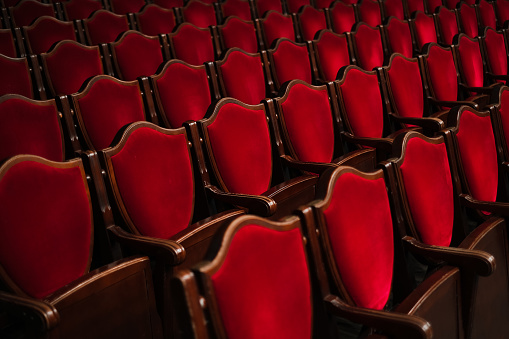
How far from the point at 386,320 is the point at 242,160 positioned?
0.67ft

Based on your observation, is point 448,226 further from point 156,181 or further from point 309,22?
point 309,22

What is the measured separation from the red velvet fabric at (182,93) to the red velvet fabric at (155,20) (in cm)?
21

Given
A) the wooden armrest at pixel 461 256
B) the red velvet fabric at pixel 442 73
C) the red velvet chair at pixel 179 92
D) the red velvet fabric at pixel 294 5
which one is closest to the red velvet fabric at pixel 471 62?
the red velvet fabric at pixel 442 73

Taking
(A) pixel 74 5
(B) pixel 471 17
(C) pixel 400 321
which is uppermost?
(A) pixel 74 5

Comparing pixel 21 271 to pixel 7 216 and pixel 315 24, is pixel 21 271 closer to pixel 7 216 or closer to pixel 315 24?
pixel 7 216

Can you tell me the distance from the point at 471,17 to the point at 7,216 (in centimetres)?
87

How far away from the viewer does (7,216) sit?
0.92 feet

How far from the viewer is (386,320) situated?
0.24 m

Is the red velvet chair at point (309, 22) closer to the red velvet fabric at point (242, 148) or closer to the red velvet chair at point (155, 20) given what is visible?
the red velvet chair at point (155, 20)

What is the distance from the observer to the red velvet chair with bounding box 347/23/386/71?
2.38ft

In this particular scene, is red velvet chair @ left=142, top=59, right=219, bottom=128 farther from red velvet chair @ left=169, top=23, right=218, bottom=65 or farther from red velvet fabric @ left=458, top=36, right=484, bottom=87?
red velvet fabric @ left=458, top=36, right=484, bottom=87

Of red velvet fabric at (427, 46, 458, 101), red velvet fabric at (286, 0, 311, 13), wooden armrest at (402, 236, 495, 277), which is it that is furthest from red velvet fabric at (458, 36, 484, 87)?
wooden armrest at (402, 236, 495, 277)

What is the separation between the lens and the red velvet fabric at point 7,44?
57 cm

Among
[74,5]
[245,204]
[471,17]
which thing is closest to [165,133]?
[245,204]
